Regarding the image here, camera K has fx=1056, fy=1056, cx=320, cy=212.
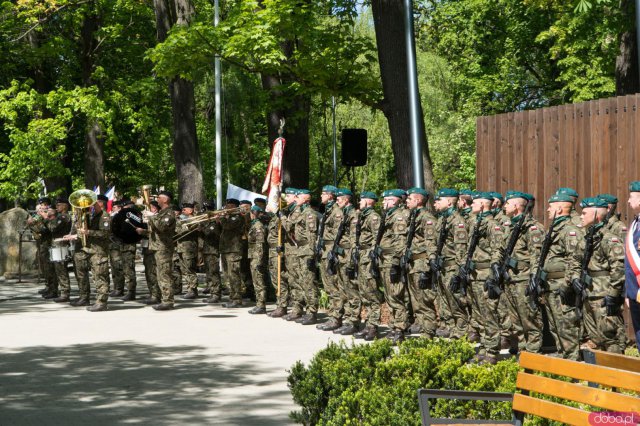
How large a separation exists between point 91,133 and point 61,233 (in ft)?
51.5

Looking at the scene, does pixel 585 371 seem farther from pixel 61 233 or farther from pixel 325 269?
pixel 61 233

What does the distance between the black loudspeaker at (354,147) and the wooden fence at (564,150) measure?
490 centimetres

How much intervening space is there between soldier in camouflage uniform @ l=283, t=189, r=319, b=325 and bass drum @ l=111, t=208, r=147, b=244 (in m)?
4.69

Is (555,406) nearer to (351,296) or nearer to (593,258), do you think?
(593,258)

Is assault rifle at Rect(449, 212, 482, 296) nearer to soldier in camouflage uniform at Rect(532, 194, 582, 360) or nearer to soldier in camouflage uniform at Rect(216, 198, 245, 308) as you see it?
soldier in camouflage uniform at Rect(532, 194, 582, 360)

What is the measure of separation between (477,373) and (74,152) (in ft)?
128

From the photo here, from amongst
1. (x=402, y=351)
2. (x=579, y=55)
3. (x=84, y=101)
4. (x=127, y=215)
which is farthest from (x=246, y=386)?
(x=579, y=55)

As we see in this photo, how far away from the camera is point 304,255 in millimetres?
16469

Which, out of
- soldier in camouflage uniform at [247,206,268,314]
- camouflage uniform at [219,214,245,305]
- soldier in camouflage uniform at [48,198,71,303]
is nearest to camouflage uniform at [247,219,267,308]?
soldier in camouflage uniform at [247,206,268,314]

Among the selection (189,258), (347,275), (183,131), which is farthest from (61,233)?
(347,275)

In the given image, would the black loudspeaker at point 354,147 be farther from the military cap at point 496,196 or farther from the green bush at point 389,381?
the green bush at point 389,381

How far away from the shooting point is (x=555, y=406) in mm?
5504

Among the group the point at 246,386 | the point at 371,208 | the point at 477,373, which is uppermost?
the point at 371,208

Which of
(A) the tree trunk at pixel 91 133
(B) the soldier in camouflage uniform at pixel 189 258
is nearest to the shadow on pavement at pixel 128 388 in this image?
(B) the soldier in camouflage uniform at pixel 189 258
